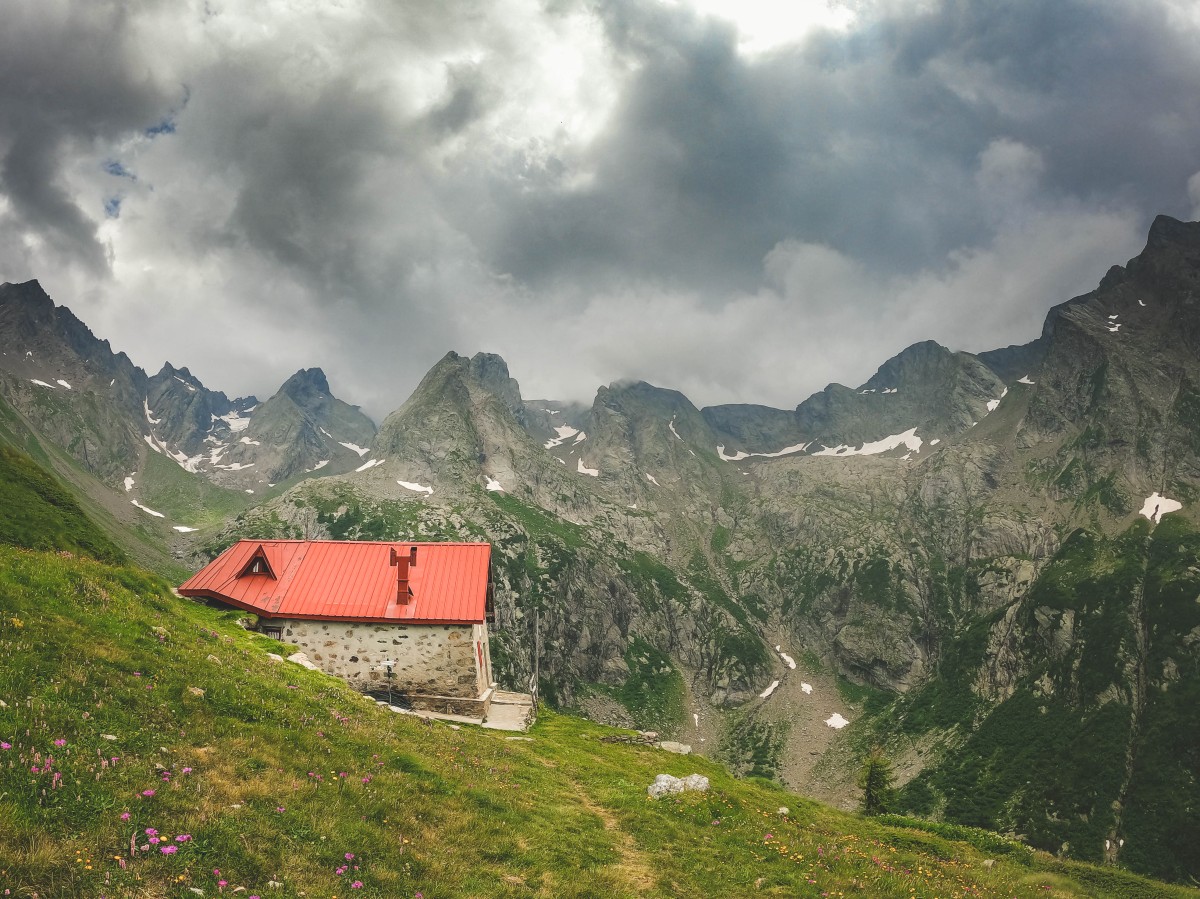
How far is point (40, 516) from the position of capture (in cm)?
5172

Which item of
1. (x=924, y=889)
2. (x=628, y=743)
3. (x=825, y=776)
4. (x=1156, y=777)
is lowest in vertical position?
(x=825, y=776)

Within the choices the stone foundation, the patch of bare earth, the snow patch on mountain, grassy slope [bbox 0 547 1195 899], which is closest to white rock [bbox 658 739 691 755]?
the stone foundation

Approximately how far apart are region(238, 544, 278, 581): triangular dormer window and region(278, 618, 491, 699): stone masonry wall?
460 cm

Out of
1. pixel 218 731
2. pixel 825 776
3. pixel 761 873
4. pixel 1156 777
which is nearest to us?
pixel 218 731

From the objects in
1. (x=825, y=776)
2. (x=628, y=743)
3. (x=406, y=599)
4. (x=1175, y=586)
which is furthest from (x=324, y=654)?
(x=1175, y=586)

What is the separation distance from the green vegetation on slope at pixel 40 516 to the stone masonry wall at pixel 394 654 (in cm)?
2153

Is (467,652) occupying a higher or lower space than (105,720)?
lower

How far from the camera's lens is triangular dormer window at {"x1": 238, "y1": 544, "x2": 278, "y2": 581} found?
44453mm

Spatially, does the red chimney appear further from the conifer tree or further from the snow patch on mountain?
the snow patch on mountain

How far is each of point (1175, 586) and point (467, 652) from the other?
200648 millimetres

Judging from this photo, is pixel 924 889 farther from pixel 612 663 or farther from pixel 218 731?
pixel 612 663

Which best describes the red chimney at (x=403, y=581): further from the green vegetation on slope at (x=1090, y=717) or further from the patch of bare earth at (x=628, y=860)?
the green vegetation on slope at (x=1090, y=717)

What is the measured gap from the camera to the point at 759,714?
623ft

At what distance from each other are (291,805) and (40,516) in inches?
2315
